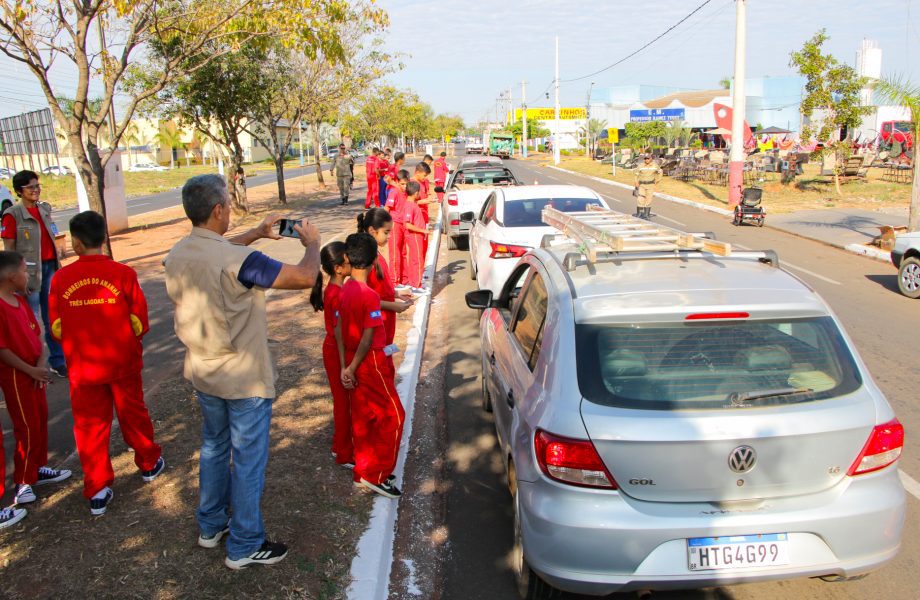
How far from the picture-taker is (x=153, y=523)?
13.2 feet

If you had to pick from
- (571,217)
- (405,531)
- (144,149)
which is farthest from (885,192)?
(144,149)

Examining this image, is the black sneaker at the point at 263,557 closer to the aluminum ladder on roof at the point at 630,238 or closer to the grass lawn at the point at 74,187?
the aluminum ladder on roof at the point at 630,238

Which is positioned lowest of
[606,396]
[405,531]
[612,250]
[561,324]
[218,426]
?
[405,531]

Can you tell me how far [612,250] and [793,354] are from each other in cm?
108

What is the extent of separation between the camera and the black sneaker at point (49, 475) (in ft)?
14.8

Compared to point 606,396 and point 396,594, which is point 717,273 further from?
point 396,594

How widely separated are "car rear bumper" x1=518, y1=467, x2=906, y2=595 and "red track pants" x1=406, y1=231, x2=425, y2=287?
23.0 feet

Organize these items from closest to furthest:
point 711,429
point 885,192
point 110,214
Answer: point 711,429 < point 110,214 < point 885,192

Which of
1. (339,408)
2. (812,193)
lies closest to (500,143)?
(812,193)

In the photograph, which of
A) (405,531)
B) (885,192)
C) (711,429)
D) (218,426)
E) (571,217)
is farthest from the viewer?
(885,192)

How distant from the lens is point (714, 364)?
9.96 ft

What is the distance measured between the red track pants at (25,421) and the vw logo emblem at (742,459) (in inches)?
159

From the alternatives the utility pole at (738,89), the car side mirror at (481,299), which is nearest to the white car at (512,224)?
the car side mirror at (481,299)

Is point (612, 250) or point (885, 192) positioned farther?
point (885, 192)
